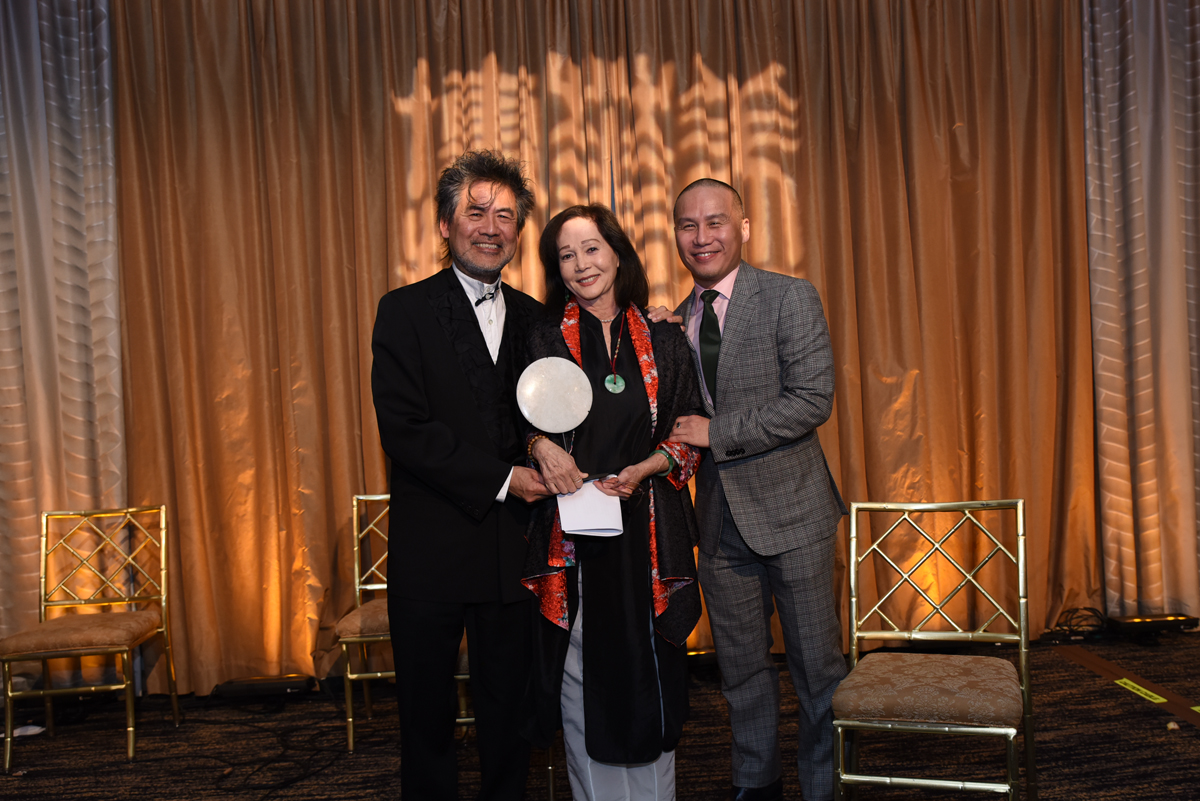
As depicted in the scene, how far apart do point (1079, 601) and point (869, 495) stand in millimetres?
1264

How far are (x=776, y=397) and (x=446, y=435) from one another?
992 mm

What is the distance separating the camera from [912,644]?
13.1 feet

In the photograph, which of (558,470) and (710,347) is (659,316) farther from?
(558,470)

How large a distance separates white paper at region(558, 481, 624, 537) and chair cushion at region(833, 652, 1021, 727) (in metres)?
0.82

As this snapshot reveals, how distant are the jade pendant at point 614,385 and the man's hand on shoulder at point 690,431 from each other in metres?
0.21

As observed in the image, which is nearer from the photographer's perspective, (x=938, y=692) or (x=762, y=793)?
(x=938, y=692)

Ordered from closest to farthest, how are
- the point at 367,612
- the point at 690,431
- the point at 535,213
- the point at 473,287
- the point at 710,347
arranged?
the point at 690,431 < the point at 473,287 < the point at 710,347 < the point at 367,612 < the point at 535,213

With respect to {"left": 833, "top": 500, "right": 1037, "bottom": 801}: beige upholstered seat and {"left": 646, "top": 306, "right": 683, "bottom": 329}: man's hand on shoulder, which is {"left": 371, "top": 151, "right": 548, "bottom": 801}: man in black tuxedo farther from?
{"left": 833, "top": 500, "right": 1037, "bottom": 801}: beige upholstered seat

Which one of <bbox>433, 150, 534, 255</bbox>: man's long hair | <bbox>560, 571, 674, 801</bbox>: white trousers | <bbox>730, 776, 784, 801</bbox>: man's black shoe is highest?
<bbox>433, 150, 534, 255</bbox>: man's long hair

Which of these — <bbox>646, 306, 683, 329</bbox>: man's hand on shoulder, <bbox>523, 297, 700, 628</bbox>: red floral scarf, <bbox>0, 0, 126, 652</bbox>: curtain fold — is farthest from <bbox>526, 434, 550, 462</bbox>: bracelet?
<bbox>0, 0, 126, 652</bbox>: curtain fold

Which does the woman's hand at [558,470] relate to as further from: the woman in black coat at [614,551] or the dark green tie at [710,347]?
the dark green tie at [710,347]

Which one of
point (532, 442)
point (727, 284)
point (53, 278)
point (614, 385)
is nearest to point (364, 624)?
point (532, 442)

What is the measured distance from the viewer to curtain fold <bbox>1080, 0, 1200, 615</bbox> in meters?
4.00

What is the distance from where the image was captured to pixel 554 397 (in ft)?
6.59
